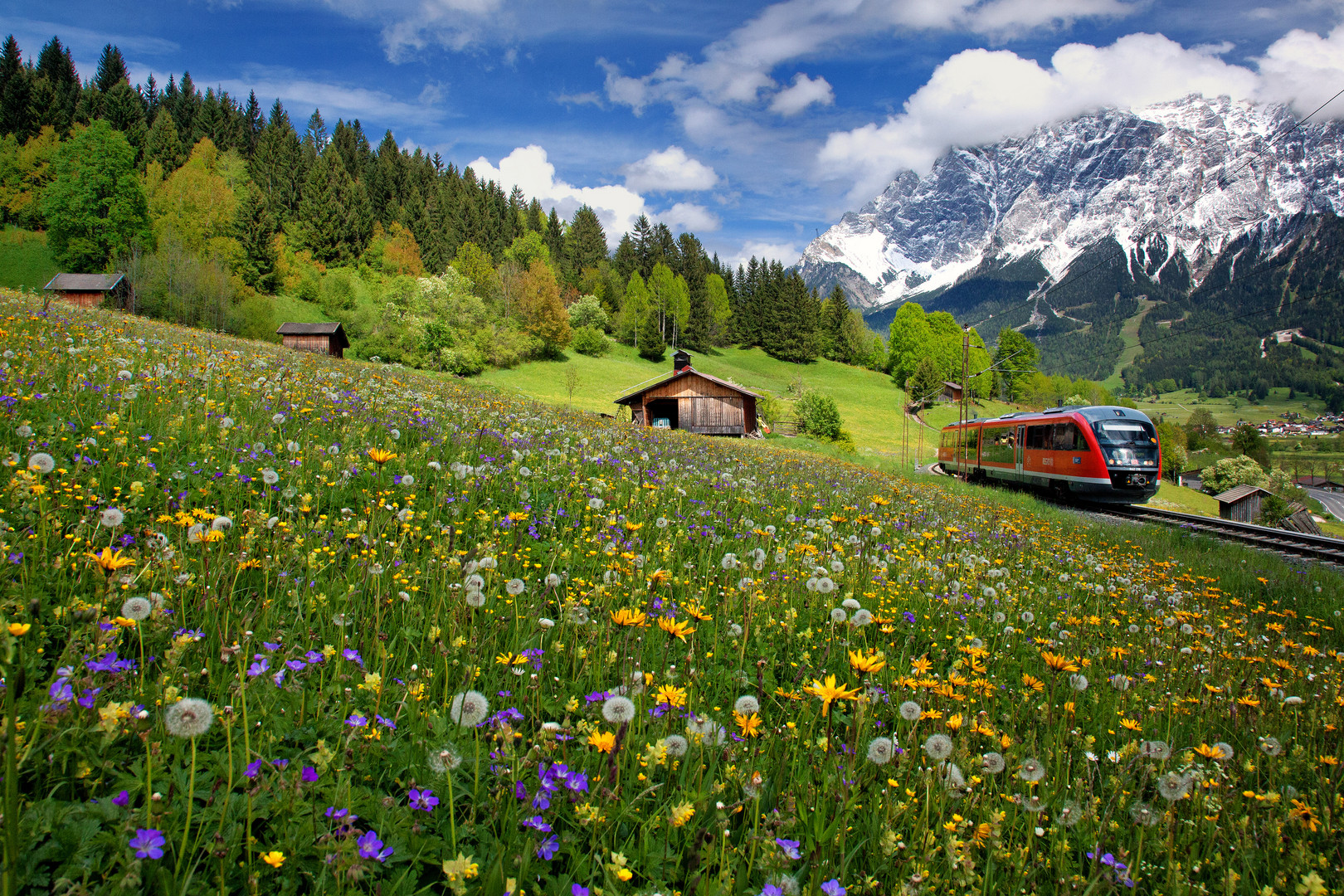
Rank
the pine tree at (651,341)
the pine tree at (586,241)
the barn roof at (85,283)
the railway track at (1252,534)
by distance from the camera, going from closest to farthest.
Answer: the railway track at (1252,534), the barn roof at (85,283), the pine tree at (651,341), the pine tree at (586,241)

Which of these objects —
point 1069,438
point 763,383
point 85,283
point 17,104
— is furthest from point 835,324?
point 17,104

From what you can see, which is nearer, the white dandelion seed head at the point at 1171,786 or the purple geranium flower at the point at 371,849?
the purple geranium flower at the point at 371,849

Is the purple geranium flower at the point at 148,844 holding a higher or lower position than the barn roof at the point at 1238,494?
higher

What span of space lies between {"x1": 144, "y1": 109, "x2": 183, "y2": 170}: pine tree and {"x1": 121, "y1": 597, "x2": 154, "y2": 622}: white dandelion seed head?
10480 cm

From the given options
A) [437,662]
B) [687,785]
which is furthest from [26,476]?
[687,785]

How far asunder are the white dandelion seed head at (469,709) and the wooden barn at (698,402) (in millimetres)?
48894

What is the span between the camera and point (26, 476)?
2.61m

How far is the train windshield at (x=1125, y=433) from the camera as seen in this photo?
21.1 m

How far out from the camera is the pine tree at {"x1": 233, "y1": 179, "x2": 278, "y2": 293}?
73188mm

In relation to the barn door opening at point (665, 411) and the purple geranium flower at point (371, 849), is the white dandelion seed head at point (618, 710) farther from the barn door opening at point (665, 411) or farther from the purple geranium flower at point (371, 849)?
the barn door opening at point (665, 411)

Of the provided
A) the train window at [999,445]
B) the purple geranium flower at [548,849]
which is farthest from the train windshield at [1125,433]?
the purple geranium flower at [548,849]

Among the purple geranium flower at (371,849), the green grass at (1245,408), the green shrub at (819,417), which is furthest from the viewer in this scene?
the green grass at (1245,408)

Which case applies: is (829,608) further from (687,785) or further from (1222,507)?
(1222,507)

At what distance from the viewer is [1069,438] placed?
73.0 ft
